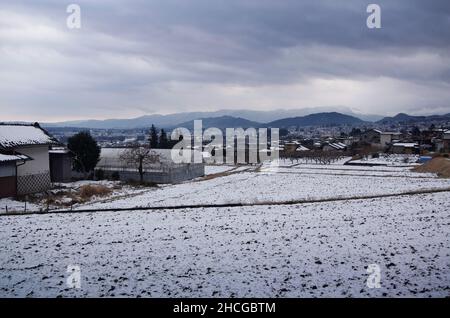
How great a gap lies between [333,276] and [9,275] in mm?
7893

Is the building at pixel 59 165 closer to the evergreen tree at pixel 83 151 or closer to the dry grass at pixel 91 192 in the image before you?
the evergreen tree at pixel 83 151

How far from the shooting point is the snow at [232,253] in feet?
24.4

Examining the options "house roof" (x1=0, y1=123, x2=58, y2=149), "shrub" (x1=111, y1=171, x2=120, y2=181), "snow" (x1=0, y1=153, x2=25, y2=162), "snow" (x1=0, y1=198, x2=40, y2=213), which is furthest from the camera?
"shrub" (x1=111, y1=171, x2=120, y2=181)

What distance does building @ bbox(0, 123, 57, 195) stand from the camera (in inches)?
910

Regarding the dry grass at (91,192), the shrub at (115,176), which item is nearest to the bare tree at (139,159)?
the shrub at (115,176)

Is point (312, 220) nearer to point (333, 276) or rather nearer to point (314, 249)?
point (314, 249)

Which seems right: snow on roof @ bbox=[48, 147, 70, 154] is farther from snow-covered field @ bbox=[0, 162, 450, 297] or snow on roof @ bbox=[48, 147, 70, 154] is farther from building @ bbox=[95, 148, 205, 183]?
snow-covered field @ bbox=[0, 162, 450, 297]

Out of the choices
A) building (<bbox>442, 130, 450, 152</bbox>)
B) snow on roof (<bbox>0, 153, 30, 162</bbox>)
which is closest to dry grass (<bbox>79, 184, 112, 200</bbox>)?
snow on roof (<bbox>0, 153, 30, 162</bbox>)

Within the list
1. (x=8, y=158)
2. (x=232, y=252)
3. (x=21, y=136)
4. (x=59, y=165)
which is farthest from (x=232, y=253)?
(x=59, y=165)

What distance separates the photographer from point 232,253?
9.72 meters

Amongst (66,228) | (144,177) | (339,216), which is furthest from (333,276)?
(144,177)

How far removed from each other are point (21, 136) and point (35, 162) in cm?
219

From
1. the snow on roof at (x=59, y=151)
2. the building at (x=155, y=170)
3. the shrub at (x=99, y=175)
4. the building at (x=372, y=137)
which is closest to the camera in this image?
the snow on roof at (x=59, y=151)

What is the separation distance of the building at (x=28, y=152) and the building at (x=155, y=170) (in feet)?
32.8
